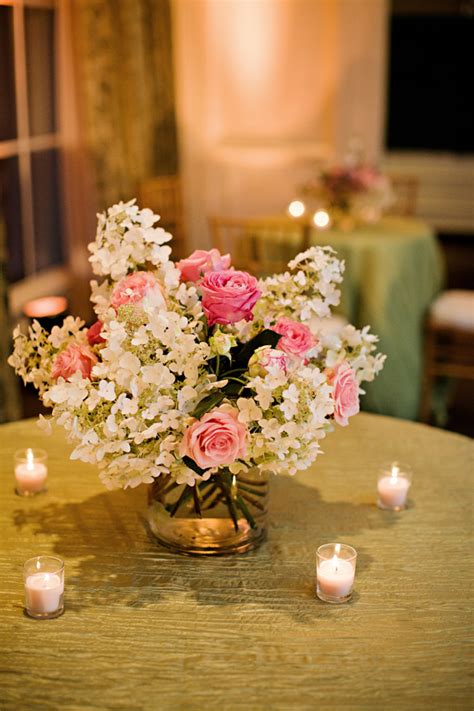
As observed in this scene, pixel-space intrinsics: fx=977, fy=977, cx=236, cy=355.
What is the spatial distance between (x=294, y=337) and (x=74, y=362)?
34 centimetres

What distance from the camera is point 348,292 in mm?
4016

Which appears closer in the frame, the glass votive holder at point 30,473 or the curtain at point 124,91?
the glass votive holder at point 30,473

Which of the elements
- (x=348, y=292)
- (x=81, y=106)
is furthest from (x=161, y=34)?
(x=348, y=292)

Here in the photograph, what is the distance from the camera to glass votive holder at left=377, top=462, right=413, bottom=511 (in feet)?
5.61

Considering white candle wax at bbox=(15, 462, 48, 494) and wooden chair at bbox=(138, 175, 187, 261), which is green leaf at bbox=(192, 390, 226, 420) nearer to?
white candle wax at bbox=(15, 462, 48, 494)

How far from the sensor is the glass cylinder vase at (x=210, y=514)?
154 cm

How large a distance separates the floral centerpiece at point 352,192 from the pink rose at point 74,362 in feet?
9.40

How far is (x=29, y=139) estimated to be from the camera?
4195 millimetres

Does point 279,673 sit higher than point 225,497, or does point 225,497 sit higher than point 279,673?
point 225,497

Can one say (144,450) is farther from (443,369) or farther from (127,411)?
(443,369)

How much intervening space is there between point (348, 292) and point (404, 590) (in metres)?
2.64

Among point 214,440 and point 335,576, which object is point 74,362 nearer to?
point 214,440

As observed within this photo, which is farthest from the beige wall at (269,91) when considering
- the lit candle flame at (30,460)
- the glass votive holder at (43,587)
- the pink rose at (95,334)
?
the glass votive holder at (43,587)

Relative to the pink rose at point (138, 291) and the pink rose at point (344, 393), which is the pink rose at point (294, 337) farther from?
the pink rose at point (138, 291)
